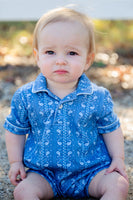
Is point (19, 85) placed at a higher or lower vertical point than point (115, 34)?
lower

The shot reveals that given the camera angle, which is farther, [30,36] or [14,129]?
[30,36]

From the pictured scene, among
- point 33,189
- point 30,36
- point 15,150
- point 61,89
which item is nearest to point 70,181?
point 33,189

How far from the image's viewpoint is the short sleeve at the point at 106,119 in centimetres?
157

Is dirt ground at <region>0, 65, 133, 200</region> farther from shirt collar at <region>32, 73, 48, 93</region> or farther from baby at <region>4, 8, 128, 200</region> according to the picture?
shirt collar at <region>32, 73, 48, 93</region>

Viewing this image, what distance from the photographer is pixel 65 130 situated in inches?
58.6

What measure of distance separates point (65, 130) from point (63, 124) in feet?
0.09

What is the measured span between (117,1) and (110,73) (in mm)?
1089

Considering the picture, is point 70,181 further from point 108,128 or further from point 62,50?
point 62,50

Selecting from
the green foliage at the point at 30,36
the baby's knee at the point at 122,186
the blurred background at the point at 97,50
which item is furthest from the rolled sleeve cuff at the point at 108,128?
the green foliage at the point at 30,36

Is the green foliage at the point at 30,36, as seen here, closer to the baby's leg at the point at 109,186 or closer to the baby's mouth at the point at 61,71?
the baby's mouth at the point at 61,71

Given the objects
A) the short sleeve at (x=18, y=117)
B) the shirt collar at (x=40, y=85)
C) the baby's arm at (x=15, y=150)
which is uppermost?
the shirt collar at (x=40, y=85)

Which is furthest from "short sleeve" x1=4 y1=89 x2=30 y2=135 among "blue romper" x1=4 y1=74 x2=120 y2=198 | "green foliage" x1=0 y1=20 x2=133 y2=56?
"green foliage" x1=0 y1=20 x2=133 y2=56

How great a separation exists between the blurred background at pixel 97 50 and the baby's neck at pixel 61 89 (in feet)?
2.67

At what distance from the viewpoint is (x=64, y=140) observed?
4.89 feet
